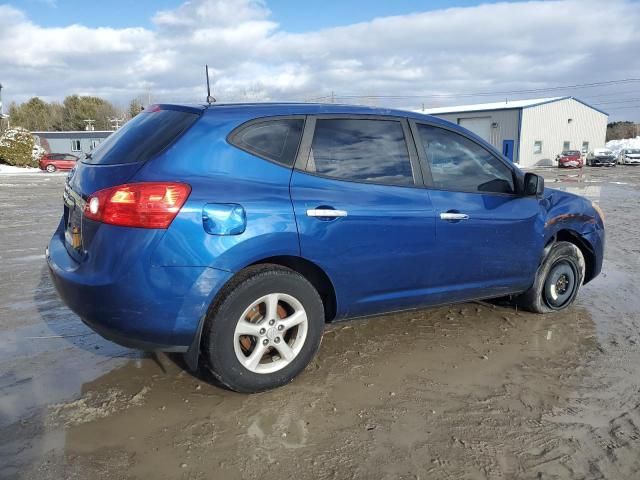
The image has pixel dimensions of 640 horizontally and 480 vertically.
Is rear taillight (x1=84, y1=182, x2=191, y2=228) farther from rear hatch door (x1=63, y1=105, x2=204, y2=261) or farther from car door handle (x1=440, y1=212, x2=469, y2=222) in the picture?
car door handle (x1=440, y1=212, x2=469, y2=222)

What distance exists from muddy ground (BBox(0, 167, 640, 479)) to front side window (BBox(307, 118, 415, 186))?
4.37 ft

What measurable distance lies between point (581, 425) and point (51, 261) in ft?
11.0

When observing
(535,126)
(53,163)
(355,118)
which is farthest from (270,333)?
(535,126)

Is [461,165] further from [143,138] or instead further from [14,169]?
[14,169]

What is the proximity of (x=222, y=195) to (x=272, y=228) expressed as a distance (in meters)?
0.34

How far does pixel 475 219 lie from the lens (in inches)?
159

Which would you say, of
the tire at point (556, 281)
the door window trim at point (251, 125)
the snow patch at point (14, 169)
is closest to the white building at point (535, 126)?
the snow patch at point (14, 169)

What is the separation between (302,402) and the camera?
3238 millimetres

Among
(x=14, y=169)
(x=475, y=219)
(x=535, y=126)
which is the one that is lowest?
(x=14, y=169)

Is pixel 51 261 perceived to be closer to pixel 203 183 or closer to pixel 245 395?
pixel 203 183

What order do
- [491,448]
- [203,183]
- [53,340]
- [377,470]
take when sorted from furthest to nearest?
1. [53,340]
2. [203,183]
3. [491,448]
4. [377,470]

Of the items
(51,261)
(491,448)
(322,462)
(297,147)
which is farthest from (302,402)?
(51,261)

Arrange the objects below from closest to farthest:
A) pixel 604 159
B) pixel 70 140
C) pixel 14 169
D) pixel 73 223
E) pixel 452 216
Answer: pixel 73 223, pixel 452 216, pixel 14 169, pixel 604 159, pixel 70 140

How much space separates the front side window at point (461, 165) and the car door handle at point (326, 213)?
918mm
